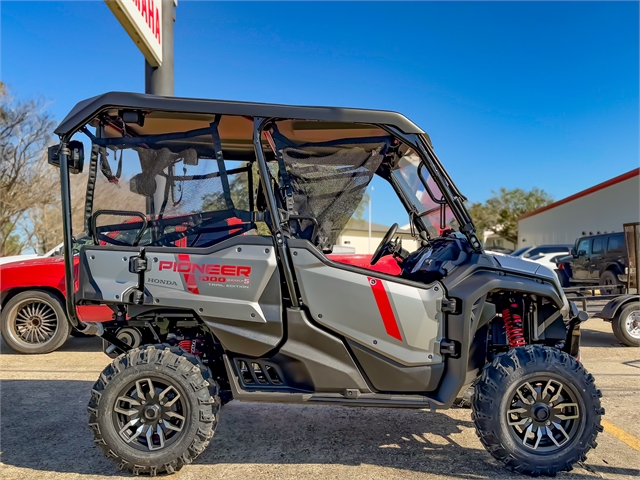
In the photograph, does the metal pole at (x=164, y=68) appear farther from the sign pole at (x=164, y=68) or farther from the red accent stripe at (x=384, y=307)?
the red accent stripe at (x=384, y=307)

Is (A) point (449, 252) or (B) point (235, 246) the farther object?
(A) point (449, 252)

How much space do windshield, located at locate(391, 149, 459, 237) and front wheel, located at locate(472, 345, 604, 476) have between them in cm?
123

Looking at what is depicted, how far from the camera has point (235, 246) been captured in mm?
3291

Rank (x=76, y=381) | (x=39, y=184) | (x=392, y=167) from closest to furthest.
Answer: (x=392, y=167) → (x=76, y=381) → (x=39, y=184)

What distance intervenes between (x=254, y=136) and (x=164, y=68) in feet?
16.1

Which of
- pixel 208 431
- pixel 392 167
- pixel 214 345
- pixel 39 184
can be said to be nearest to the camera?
pixel 208 431

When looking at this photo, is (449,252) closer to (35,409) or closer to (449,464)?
(449,464)

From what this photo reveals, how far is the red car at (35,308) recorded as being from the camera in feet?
22.7

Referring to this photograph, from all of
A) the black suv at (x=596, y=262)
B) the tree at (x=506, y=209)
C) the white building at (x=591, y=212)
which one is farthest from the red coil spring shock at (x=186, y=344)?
the tree at (x=506, y=209)

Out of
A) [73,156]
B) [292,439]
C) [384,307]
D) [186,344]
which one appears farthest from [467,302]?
[73,156]

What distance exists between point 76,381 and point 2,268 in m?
2.73

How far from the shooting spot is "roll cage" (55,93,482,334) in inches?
128

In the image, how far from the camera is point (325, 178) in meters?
3.48

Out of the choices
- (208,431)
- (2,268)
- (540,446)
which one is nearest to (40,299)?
(2,268)
